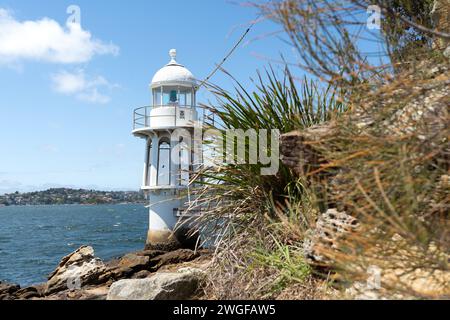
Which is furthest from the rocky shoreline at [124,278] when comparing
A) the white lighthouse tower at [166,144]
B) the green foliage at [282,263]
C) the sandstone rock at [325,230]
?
the white lighthouse tower at [166,144]

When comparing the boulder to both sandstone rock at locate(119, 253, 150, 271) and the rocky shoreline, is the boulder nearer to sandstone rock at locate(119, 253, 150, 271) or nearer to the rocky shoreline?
the rocky shoreline

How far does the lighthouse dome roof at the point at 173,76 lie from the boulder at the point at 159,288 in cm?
1572

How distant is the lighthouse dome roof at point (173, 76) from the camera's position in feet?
63.6

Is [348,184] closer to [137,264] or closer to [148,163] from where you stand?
[137,264]

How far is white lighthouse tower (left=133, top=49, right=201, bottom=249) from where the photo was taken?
1961cm

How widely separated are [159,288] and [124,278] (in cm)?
523

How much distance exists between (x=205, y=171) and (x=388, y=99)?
2469mm

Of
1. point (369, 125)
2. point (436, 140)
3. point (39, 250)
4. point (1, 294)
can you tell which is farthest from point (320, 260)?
point (39, 250)

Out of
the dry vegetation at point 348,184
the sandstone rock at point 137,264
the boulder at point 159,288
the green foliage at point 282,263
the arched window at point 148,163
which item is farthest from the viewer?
the arched window at point 148,163

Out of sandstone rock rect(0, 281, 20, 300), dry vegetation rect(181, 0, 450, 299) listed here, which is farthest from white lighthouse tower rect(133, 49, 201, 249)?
dry vegetation rect(181, 0, 450, 299)

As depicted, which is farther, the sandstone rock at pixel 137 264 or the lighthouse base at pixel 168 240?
the lighthouse base at pixel 168 240

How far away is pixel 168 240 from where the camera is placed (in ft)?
67.8

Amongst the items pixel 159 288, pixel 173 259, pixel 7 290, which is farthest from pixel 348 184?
pixel 7 290

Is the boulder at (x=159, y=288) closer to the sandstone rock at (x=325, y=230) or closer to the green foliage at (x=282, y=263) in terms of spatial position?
the green foliage at (x=282, y=263)
